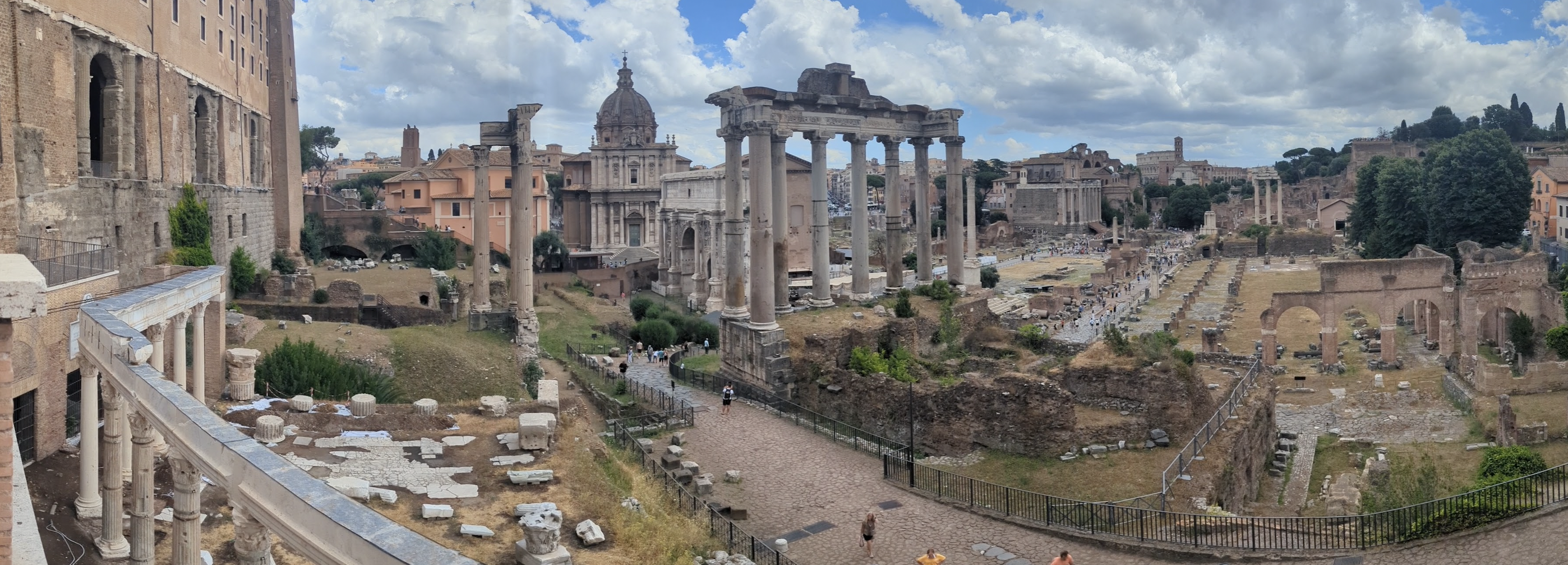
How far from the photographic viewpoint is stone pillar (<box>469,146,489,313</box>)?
1238 inches

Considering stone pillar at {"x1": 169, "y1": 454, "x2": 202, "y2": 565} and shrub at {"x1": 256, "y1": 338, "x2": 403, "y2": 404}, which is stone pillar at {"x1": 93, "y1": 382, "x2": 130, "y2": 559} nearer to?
stone pillar at {"x1": 169, "y1": 454, "x2": 202, "y2": 565}

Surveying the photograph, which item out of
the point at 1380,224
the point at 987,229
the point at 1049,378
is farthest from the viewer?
the point at 987,229

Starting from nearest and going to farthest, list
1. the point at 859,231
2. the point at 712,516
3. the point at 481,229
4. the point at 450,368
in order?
the point at 712,516, the point at 450,368, the point at 859,231, the point at 481,229

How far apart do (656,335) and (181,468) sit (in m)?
27.2

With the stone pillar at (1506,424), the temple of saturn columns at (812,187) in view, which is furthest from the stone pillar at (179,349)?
the stone pillar at (1506,424)

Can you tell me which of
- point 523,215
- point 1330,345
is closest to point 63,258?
point 523,215

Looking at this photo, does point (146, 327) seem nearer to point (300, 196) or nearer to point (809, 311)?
point (809, 311)

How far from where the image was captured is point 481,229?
31672 millimetres

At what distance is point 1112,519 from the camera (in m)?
16.0

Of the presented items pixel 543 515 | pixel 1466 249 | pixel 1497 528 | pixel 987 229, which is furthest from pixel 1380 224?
pixel 543 515

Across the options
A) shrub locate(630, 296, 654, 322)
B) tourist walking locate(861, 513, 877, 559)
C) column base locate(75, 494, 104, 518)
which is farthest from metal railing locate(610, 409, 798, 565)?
shrub locate(630, 296, 654, 322)

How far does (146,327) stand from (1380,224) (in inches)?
2601

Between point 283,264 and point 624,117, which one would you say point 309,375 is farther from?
point 624,117

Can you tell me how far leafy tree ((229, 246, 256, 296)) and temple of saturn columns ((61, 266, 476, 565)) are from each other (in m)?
21.9
